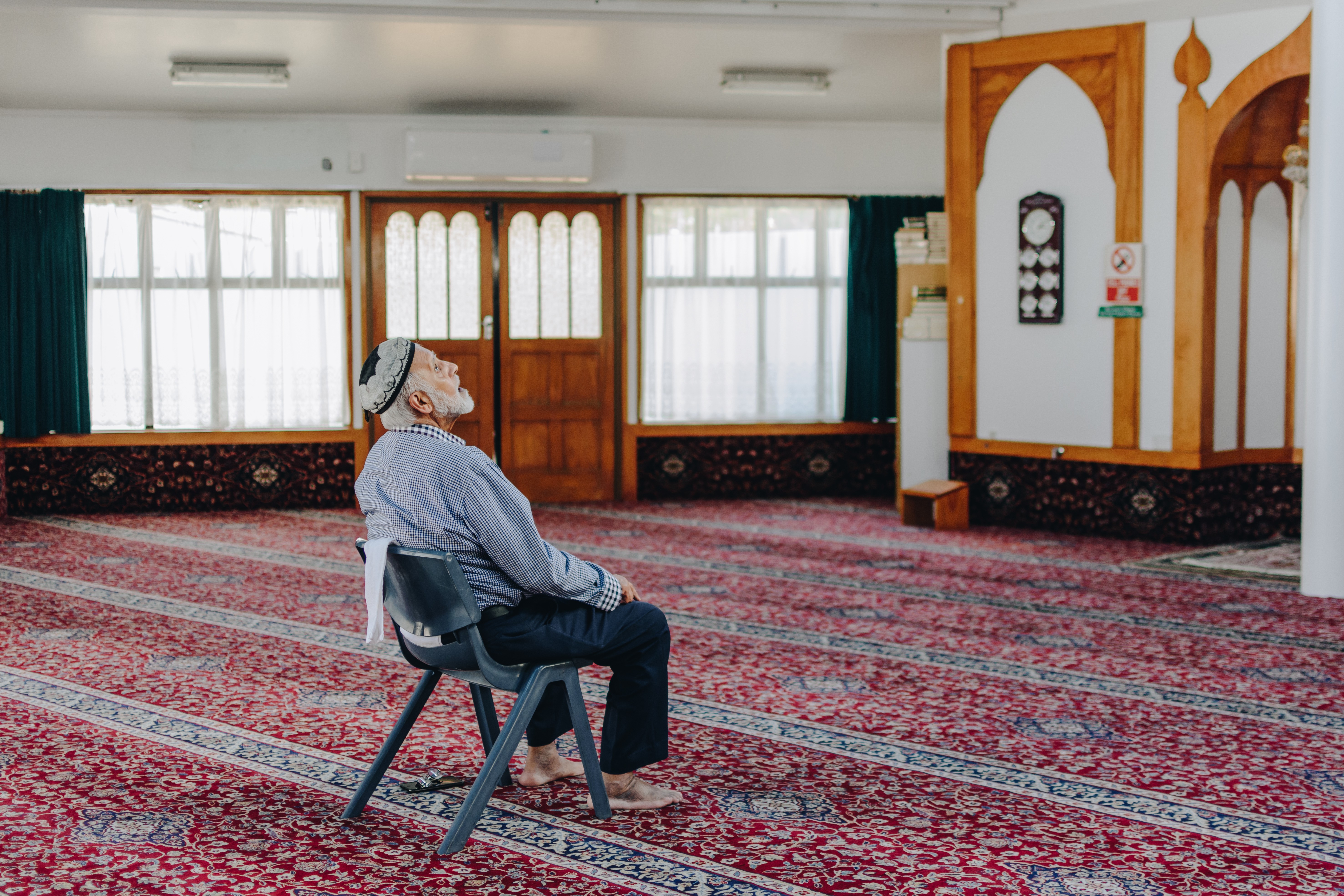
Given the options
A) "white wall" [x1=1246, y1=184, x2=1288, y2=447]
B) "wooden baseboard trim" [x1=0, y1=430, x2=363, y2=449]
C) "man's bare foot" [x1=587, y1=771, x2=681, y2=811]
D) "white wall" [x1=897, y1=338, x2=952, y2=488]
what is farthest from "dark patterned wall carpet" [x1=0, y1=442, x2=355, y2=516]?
"man's bare foot" [x1=587, y1=771, x2=681, y2=811]

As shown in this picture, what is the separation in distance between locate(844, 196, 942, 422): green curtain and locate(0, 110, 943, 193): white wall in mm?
135

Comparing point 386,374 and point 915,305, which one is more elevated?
point 915,305

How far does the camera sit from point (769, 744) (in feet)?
11.0

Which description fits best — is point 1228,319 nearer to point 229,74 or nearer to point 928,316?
point 928,316

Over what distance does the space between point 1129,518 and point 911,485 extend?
1.51m

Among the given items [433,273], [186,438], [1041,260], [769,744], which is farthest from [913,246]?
[769,744]

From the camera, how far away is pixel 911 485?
8.04 meters

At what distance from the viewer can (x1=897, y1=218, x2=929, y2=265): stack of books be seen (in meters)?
7.93

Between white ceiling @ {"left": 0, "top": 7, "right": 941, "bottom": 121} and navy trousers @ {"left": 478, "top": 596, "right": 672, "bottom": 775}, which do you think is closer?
navy trousers @ {"left": 478, "top": 596, "right": 672, "bottom": 775}

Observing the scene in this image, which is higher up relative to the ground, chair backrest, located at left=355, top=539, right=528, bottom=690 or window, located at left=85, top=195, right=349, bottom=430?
window, located at left=85, top=195, right=349, bottom=430

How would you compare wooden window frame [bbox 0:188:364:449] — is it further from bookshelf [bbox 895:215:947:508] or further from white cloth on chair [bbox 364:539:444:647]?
white cloth on chair [bbox 364:539:444:647]

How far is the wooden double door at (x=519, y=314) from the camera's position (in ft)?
29.2

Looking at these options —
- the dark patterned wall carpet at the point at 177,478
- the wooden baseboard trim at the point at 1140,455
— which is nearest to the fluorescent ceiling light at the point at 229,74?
the dark patterned wall carpet at the point at 177,478

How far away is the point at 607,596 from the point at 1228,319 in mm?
5171
